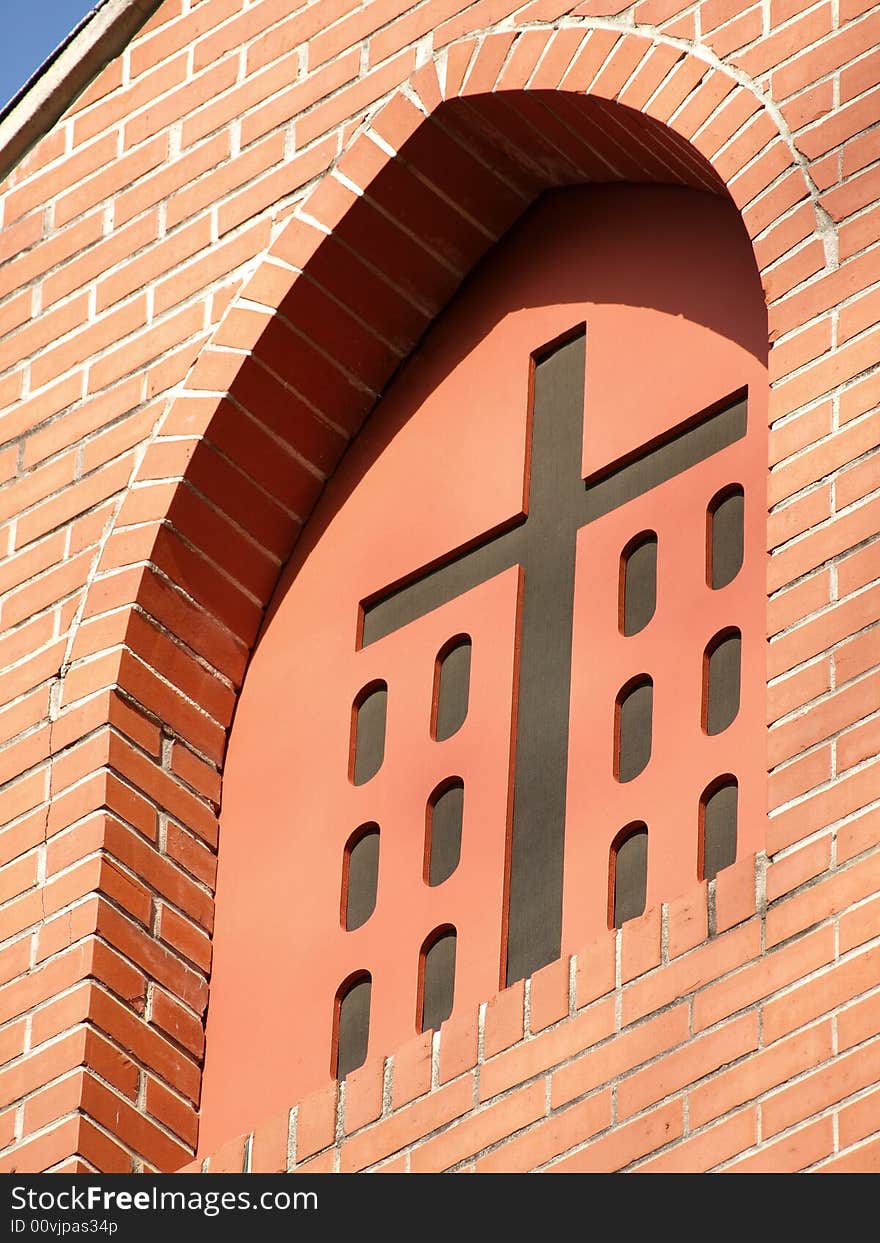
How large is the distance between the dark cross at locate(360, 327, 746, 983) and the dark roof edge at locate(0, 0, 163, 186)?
1.34 metres

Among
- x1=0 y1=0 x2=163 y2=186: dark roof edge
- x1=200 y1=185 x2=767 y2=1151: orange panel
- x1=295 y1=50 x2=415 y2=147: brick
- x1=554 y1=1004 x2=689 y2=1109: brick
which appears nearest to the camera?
x1=554 y1=1004 x2=689 y2=1109: brick

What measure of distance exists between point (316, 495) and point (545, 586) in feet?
2.47

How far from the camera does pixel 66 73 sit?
18.9 feet

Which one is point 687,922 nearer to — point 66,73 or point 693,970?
point 693,970

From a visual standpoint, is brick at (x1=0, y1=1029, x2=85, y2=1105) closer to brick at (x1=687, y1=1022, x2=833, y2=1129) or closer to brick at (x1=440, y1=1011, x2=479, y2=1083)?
brick at (x1=440, y1=1011, x2=479, y2=1083)

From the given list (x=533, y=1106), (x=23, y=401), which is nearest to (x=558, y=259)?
(x=23, y=401)

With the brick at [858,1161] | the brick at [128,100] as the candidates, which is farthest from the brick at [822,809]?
the brick at [128,100]

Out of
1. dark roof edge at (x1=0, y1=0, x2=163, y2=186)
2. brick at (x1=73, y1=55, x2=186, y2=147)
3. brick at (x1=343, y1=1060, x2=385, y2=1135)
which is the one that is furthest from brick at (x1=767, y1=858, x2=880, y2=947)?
dark roof edge at (x1=0, y1=0, x2=163, y2=186)

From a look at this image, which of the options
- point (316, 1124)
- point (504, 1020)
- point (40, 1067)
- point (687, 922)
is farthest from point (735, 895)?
point (40, 1067)

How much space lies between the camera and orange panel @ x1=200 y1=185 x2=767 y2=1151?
4.43 metres

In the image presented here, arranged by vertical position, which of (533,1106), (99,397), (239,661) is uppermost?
(99,397)

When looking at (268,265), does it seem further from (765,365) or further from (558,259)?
(765,365)

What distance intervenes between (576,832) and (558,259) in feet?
4.10

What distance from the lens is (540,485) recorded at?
4879mm
